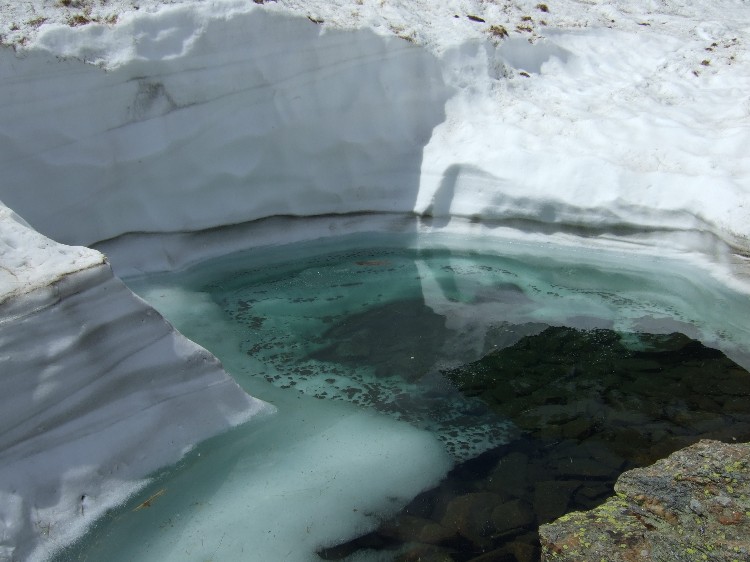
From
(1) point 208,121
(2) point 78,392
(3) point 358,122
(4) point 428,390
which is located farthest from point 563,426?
(1) point 208,121

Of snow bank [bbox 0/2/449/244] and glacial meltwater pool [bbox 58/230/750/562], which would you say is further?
snow bank [bbox 0/2/449/244]

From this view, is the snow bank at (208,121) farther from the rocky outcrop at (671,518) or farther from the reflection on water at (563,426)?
the rocky outcrop at (671,518)

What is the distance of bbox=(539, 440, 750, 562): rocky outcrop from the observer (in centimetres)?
283

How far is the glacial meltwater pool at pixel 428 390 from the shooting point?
3232mm

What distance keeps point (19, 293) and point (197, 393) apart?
3.20 feet

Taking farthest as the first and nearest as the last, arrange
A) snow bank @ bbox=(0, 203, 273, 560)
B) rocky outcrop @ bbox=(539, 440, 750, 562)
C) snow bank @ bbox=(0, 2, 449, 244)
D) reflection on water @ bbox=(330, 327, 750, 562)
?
1. snow bank @ bbox=(0, 2, 449, 244)
2. reflection on water @ bbox=(330, 327, 750, 562)
3. snow bank @ bbox=(0, 203, 273, 560)
4. rocky outcrop @ bbox=(539, 440, 750, 562)

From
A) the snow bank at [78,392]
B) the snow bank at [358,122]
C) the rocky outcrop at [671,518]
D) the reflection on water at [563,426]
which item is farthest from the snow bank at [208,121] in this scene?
the rocky outcrop at [671,518]

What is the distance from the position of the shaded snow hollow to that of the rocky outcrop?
2.56 m

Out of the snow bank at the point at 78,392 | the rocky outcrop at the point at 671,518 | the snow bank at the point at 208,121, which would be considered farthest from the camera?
the snow bank at the point at 208,121

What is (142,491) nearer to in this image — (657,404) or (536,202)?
(657,404)

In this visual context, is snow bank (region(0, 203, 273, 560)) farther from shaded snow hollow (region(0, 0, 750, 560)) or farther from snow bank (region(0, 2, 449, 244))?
shaded snow hollow (region(0, 0, 750, 560))

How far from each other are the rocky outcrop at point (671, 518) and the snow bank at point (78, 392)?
6.01 ft

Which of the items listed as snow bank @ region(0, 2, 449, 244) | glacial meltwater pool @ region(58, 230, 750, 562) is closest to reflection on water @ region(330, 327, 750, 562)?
glacial meltwater pool @ region(58, 230, 750, 562)

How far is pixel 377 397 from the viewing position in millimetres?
4266
